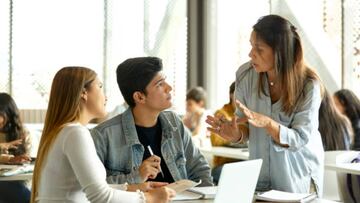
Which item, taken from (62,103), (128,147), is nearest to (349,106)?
(128,147)

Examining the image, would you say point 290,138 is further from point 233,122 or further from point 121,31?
point 121,31

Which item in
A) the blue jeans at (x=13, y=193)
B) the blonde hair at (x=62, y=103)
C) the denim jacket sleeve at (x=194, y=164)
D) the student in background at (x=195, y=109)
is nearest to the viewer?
the blonde hair at (x=62, y=103)

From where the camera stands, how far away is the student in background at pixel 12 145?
12.8ft

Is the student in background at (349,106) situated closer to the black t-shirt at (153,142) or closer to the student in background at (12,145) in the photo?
the student in background at (12,145)

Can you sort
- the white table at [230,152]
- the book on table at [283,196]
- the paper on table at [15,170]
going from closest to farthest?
1. the book on table at [283,196]
2. the paper on table at [15,170]
3. the white table at [230,152]

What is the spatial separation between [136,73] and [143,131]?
10.7 inches

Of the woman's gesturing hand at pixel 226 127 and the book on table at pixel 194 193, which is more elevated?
the woman's gesturing hand at pixel 226 127

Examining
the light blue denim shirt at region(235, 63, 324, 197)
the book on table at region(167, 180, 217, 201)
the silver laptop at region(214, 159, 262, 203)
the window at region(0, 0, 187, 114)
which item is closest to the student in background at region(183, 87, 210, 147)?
the window at region(0, 0, 187, 114)

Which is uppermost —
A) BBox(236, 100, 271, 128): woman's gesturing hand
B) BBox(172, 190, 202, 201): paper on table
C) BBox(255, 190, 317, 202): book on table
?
BBox(236, 100, 271, 128): woman's gesturing hand

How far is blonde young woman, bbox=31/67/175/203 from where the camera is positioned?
7.10 ft

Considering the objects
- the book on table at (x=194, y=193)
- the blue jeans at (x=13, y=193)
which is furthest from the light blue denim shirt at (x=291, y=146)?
the blue jeans at (x=13, y=193)

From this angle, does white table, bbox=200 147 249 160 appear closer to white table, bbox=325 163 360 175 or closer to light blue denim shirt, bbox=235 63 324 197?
white table, bbox=325 163 360 175

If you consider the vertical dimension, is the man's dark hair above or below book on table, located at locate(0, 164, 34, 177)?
above

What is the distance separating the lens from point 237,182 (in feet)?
7.36
